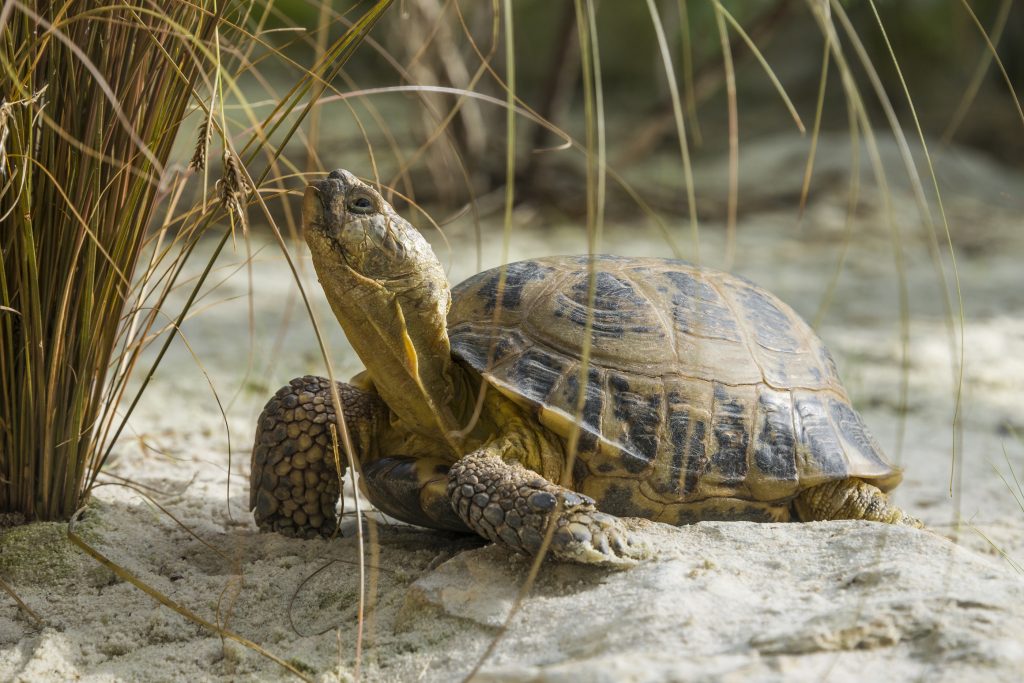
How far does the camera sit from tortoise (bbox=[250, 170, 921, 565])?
224cm

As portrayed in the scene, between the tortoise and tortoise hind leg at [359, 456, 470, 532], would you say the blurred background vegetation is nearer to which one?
the tortoise

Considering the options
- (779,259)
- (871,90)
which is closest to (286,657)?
(779,259)

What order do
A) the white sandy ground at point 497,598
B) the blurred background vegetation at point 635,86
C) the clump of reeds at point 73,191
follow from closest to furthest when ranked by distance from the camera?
the white sandy ground at point 497,598
the clump of reeds at point 73,191
the blurred background vegetation at point 635,86

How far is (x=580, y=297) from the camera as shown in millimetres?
2449

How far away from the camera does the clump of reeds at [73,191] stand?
1914mm

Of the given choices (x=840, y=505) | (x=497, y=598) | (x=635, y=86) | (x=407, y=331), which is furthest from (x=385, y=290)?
(x=635, y=86)

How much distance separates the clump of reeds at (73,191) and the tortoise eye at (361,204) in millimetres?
383

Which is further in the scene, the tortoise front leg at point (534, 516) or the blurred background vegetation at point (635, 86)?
the blurred background vegetation at point (635, 86)

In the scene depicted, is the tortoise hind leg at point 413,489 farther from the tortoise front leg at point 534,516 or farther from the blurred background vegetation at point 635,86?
the blurred background vegetation at point 635,86

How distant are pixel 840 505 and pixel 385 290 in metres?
1.18

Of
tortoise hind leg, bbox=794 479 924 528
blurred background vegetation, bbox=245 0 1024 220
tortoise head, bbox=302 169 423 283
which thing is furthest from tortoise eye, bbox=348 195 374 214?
blurred background vegetation, bbox=245 0 1024 220

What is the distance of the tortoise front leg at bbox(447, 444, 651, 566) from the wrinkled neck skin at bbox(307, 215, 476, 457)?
0.55 feet

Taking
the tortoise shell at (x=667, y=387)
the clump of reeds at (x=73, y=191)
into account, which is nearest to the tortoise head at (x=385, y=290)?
the tortoise shell at (x=667, y=387)

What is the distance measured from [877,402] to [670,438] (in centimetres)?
237
